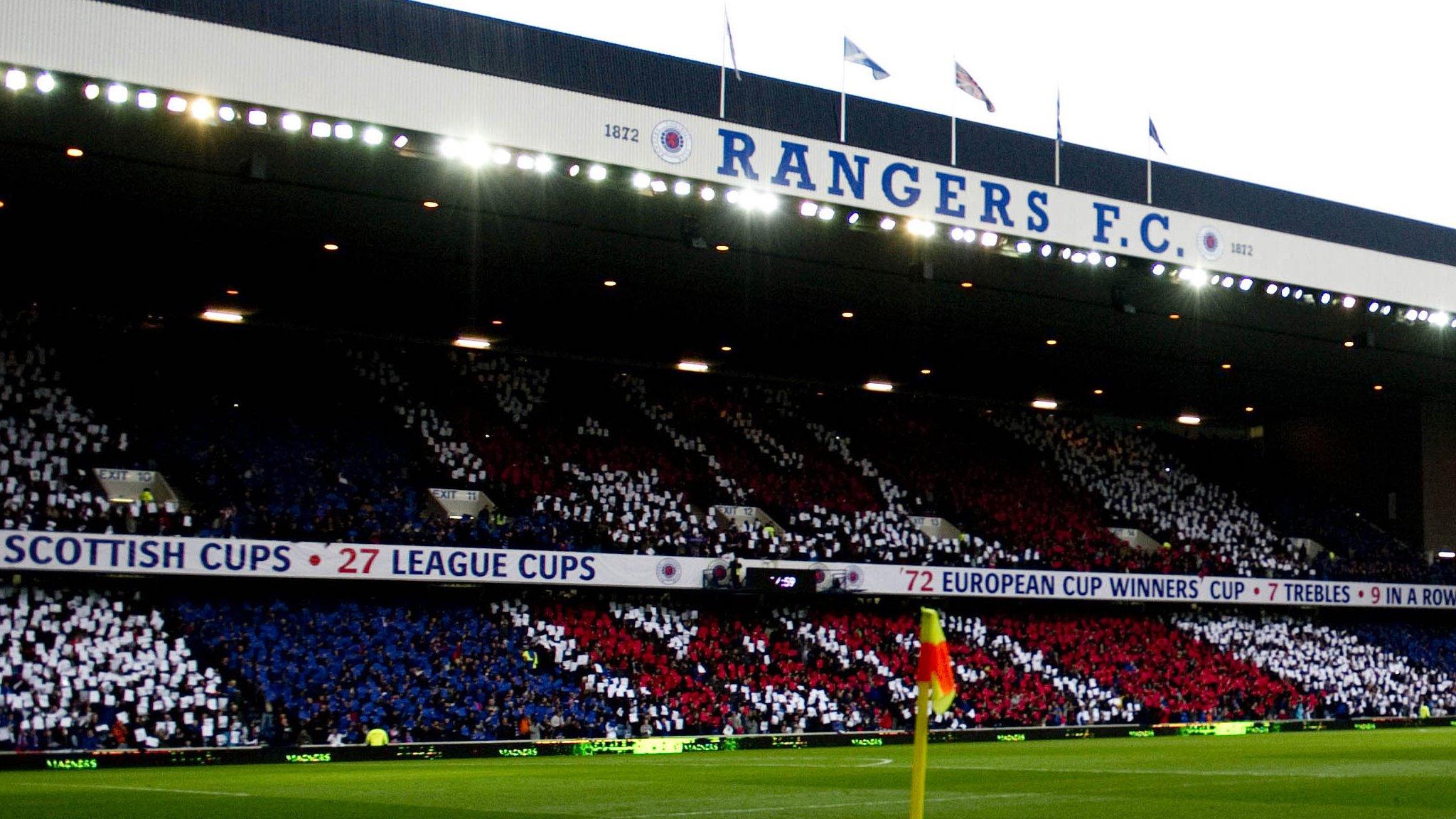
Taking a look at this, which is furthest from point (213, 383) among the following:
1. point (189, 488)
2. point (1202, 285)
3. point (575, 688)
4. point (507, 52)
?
point (1202, 285)

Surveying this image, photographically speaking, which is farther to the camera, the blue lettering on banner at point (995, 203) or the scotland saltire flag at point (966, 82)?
the scotland saltire flag at point (966, 82)

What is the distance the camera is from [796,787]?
2066cm

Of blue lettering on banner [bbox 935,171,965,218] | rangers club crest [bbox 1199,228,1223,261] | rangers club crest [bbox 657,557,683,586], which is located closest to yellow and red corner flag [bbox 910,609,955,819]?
blue lettering on banner [bbox 935,171,965,218]

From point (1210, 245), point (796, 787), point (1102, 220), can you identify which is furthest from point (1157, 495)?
point (796, 787)

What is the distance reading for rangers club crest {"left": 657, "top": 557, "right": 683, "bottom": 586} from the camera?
39.6 meters

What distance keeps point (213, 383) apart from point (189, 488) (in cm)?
439

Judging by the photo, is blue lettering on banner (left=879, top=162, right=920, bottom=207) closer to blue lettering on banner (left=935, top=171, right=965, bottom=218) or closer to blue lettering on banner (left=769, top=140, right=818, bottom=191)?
blue lettering on banner (left=935, top=171, right=965, bottom=218)

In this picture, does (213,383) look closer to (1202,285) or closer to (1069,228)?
(1069,228)

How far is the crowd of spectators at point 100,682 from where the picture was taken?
30453 millimetres

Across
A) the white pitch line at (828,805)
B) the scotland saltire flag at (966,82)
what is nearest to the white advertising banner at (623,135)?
the scotland saltire flag at (966,82)

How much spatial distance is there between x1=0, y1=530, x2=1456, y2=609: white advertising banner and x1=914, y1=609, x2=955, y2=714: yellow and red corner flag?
2725 centimetres

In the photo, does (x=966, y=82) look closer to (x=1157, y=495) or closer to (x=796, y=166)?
(x=796, y=166)

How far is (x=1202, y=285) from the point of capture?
1483 inches

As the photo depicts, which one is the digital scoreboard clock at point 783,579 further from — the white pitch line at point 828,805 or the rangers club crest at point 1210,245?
the white pitch line at point 828,805
